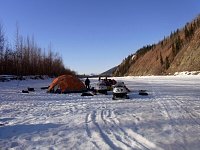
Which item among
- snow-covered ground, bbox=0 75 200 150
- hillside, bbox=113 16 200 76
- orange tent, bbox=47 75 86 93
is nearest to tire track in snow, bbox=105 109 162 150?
snow-covered ground, bbox=0 75 200 150

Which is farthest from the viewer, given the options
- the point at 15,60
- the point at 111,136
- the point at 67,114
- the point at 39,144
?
the point at 15,60

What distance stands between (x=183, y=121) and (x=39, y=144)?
18.3 ft

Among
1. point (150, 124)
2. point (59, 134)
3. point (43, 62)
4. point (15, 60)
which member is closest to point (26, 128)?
point (59, 134)

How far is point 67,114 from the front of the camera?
1458 cm

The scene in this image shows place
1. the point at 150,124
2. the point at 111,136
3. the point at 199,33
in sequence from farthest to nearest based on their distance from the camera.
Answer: the point at 199,33 → the point at 150,124 → the point at 111,136

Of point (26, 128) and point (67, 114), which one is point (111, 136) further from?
point (67, 114)

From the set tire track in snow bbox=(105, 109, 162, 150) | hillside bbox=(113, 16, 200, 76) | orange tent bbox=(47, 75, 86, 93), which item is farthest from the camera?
hillside bbox=(113, 16, 200, 76)

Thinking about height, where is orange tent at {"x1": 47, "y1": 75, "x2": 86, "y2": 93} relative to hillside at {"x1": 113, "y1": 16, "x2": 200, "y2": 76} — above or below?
below

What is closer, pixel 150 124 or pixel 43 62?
pixel 150 124

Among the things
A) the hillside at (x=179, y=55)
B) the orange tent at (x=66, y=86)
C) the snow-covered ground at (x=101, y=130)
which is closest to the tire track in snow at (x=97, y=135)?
the snow-covered ground at (x=101, y=130)

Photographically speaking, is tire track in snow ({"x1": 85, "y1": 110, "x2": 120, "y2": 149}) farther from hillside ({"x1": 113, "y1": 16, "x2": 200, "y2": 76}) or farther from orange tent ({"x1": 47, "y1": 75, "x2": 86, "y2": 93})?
hillside ({"x1": 113, "y1": 16, "x2": 200, "y2": 76})

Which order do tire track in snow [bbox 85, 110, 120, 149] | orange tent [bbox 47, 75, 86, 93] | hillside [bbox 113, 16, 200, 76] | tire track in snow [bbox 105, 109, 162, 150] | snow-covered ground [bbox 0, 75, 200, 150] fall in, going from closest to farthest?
tire track in snow [bbox 105, 109, 162, 150] < tire track in snow [bbox 85, 110, 120, 149] < snow-covered ground [bbox 0, 75, 200, 150] < orange tent [bbox 47, 75, 86, 93] < hillside [bbox 113, 16, 200, 76]

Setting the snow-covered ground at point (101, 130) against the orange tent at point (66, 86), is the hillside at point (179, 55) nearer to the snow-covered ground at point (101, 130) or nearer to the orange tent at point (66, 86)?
the orange tent at point (66, 86)

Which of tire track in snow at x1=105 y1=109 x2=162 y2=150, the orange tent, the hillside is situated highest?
the hillside
